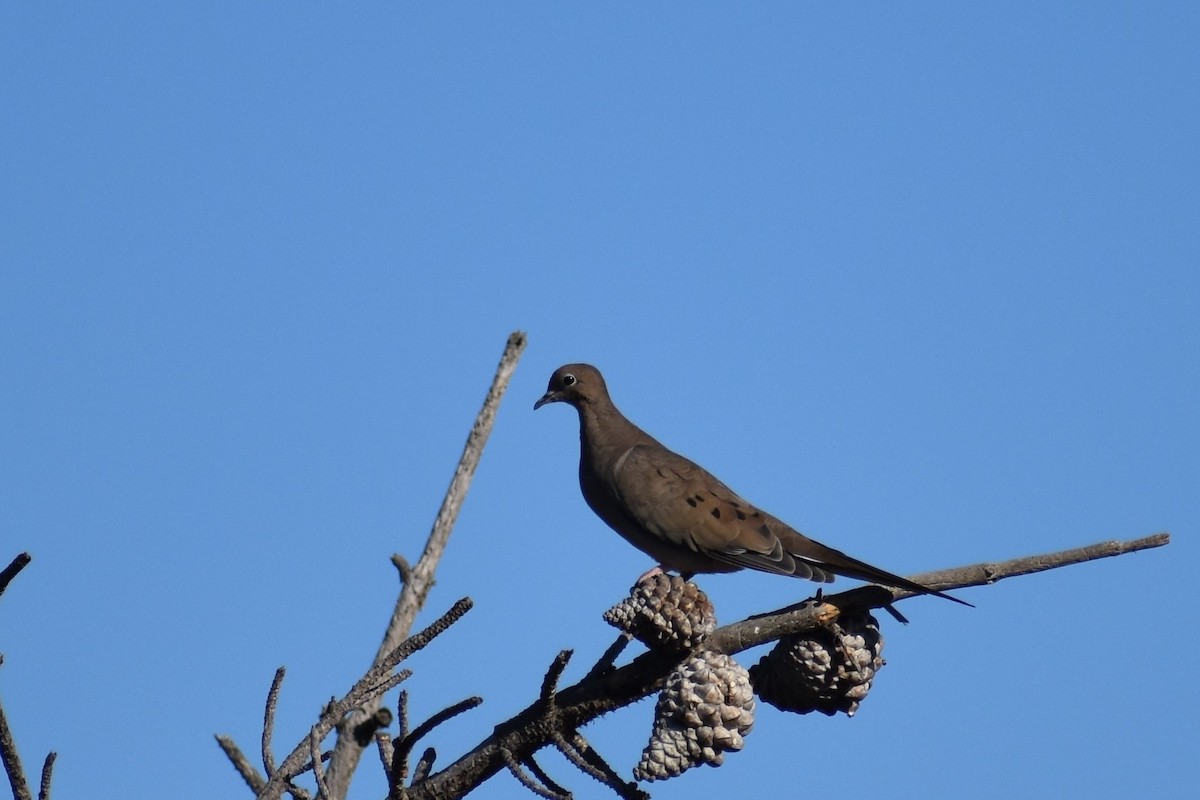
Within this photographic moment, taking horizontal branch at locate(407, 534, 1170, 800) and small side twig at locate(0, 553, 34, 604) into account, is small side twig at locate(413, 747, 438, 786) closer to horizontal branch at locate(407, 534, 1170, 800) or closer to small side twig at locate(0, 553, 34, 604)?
horizontal branch at locate(407, 534, 1170, 800)

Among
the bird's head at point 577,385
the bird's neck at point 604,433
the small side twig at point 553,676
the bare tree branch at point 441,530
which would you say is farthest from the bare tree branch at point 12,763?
the bird's head at point 577,385

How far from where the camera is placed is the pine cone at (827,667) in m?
3.16

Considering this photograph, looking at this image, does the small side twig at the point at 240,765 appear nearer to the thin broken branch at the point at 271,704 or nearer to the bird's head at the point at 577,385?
the thin broken branch at the point at 271,704

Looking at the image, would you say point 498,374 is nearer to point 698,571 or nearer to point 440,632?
point 698,571

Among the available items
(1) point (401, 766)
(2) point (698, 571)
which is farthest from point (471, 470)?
(1) point (401, 766)

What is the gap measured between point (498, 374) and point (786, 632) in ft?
9.84

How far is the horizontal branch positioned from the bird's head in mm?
3951

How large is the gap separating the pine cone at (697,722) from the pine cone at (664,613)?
91 millimetres

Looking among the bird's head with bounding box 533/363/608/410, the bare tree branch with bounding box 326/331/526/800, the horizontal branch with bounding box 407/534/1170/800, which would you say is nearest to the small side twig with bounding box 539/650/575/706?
the horizontal branch with bounding box 407/534/1170/800

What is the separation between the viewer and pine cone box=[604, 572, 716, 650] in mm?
3006

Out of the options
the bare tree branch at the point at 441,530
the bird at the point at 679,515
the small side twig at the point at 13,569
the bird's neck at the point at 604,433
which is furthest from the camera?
the bird's neck at the point at 604,433

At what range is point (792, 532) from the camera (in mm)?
5449

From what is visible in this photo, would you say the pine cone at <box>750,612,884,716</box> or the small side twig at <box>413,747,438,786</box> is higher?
the pine cone at <box>750,612,884,716</box>

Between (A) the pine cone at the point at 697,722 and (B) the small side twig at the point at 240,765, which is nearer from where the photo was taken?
(A) the pine cone at the point at 697,722
